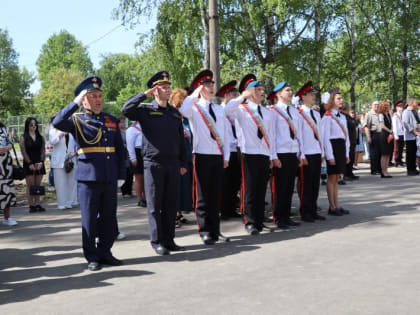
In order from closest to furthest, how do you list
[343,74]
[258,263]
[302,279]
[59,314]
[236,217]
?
[59,314] → [302,279] → [258,263] → [236,217] → [343,74]

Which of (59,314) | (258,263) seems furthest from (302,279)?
(59,314)

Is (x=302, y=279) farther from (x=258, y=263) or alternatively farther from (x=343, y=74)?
(x=343, y=74)

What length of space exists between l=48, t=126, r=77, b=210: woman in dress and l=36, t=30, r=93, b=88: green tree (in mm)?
69371

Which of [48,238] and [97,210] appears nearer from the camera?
[97,210]

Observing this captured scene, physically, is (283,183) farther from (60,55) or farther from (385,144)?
(60,55)

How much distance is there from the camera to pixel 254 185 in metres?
7.04

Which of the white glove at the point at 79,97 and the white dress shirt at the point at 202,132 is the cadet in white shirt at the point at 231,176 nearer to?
the white dress shirt at the point at 202,132

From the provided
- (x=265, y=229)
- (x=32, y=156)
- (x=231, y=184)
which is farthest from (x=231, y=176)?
→ (x=32, y=156)

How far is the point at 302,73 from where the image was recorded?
20906 millimetres

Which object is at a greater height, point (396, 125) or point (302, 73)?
point (302, 73)

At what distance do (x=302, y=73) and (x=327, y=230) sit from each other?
14.8 m

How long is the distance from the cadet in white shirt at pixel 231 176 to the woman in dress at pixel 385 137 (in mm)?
6201

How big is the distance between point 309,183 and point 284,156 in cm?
80

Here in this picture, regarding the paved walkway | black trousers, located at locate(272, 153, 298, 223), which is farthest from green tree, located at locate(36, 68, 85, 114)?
black trousers, located at locate(272, 153, 298, 223)
